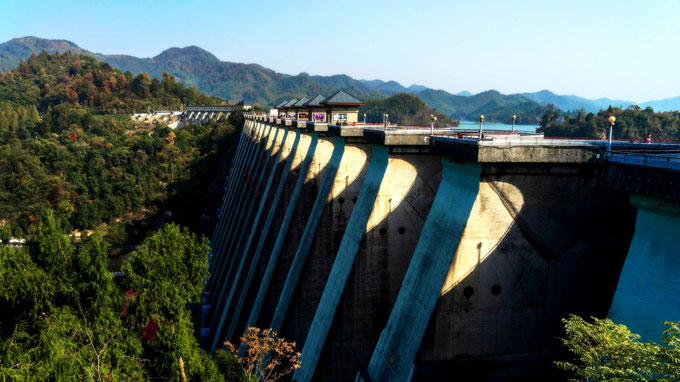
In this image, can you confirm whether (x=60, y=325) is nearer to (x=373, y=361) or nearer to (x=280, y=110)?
(x=373, y=361)

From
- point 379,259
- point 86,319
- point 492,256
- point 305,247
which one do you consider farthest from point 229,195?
point 492,256

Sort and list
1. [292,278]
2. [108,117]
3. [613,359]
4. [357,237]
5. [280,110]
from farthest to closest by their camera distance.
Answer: [108,117] → [280,110] → [292,278] → [357,237] → [613,359]

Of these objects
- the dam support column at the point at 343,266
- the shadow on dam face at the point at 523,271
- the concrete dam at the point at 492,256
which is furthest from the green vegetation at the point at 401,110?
the shadow on dam face at the point at 523,271

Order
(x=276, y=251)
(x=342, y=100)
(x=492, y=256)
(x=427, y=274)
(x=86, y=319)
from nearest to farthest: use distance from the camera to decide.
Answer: (x=492, y=256) < (x=427, y=274) < (x=86, y=319) < (x=276, y=251) < (x=342, y=100)

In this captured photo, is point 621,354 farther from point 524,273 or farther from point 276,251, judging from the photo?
point 276,251

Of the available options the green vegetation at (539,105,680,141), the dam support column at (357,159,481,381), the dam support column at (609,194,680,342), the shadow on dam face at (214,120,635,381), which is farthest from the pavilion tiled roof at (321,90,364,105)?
the green vegetation at (539,105,680,141)

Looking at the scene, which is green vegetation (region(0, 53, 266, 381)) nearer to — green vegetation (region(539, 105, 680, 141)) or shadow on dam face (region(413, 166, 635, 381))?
shadow on dam face (region(413, 166, 635, 381))

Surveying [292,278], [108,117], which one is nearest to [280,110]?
[292,278]
